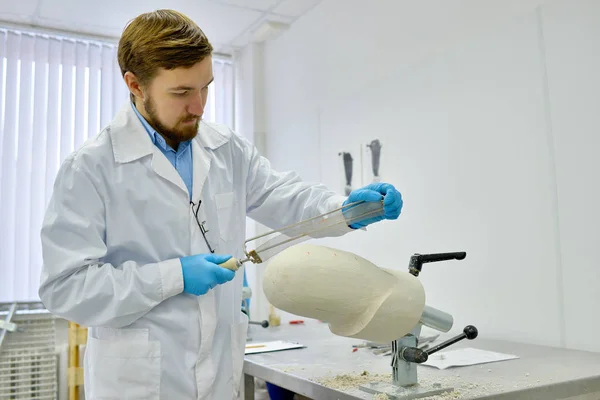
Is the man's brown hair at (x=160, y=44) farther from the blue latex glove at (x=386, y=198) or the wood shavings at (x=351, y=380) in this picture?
the wood shavings at (x=351, y=380)

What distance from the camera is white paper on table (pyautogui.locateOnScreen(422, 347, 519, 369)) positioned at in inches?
61.6

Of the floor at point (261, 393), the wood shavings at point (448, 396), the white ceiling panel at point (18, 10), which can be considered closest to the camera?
the wood shavings at point (448, 396)

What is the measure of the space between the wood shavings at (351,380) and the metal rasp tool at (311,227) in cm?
35

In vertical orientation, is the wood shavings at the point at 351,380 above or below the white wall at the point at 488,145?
below

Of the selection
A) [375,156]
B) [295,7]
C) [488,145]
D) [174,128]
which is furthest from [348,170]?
[174,128]

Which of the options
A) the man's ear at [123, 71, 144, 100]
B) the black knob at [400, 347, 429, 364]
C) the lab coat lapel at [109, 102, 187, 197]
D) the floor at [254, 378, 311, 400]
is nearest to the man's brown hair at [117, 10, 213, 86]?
the man's ear at [123, 71, 144, 100]

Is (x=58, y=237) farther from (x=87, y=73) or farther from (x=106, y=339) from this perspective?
(x=87, y=73)

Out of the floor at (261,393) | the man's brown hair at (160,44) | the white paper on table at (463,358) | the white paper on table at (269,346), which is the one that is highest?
the man's brown hair at (160,44)

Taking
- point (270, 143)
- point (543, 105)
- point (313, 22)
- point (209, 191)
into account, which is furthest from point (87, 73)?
point (543, 105)

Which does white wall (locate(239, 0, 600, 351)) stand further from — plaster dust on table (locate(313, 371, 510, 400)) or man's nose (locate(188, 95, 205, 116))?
man's nose (locate(188, 95, 205, 116))

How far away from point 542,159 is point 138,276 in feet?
4.81

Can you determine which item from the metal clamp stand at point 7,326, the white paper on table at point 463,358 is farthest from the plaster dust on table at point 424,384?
the metal clamp stand at point 7,326

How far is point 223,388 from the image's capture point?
1331mm

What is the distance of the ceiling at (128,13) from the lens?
10.9ft
